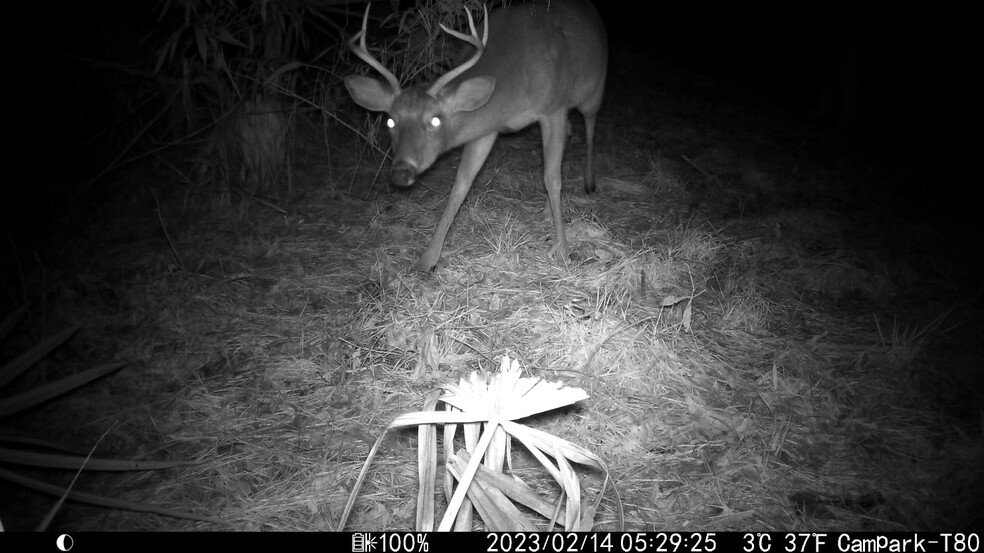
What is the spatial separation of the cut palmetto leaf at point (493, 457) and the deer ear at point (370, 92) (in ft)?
7.45

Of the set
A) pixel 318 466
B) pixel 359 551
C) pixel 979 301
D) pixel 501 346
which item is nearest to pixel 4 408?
pixel 318 466

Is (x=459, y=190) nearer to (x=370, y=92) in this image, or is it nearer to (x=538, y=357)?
(x=370, y=92)

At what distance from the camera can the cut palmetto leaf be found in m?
2.23

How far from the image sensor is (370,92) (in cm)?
416

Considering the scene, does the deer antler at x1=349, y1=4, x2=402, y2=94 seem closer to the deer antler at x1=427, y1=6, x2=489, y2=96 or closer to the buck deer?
the buck deer

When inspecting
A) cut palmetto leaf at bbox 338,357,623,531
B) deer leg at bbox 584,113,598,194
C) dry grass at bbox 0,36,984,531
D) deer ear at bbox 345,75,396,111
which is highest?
deer ear at bbox 345,75,396,111

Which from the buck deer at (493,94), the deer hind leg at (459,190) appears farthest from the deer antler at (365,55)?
the deer hind leg at (459,190)

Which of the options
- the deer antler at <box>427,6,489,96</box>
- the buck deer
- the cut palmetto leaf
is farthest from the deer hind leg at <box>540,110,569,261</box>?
the cut palmetto leaf

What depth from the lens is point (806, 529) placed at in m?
2.60

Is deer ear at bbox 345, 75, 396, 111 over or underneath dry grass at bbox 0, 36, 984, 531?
over

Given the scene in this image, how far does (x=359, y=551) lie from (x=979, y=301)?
3876mm

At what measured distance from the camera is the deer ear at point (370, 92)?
409 centimetres

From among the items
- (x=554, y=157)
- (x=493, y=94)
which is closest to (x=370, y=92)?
(x=493, y=94)

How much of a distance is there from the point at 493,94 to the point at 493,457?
2663 millimetres
